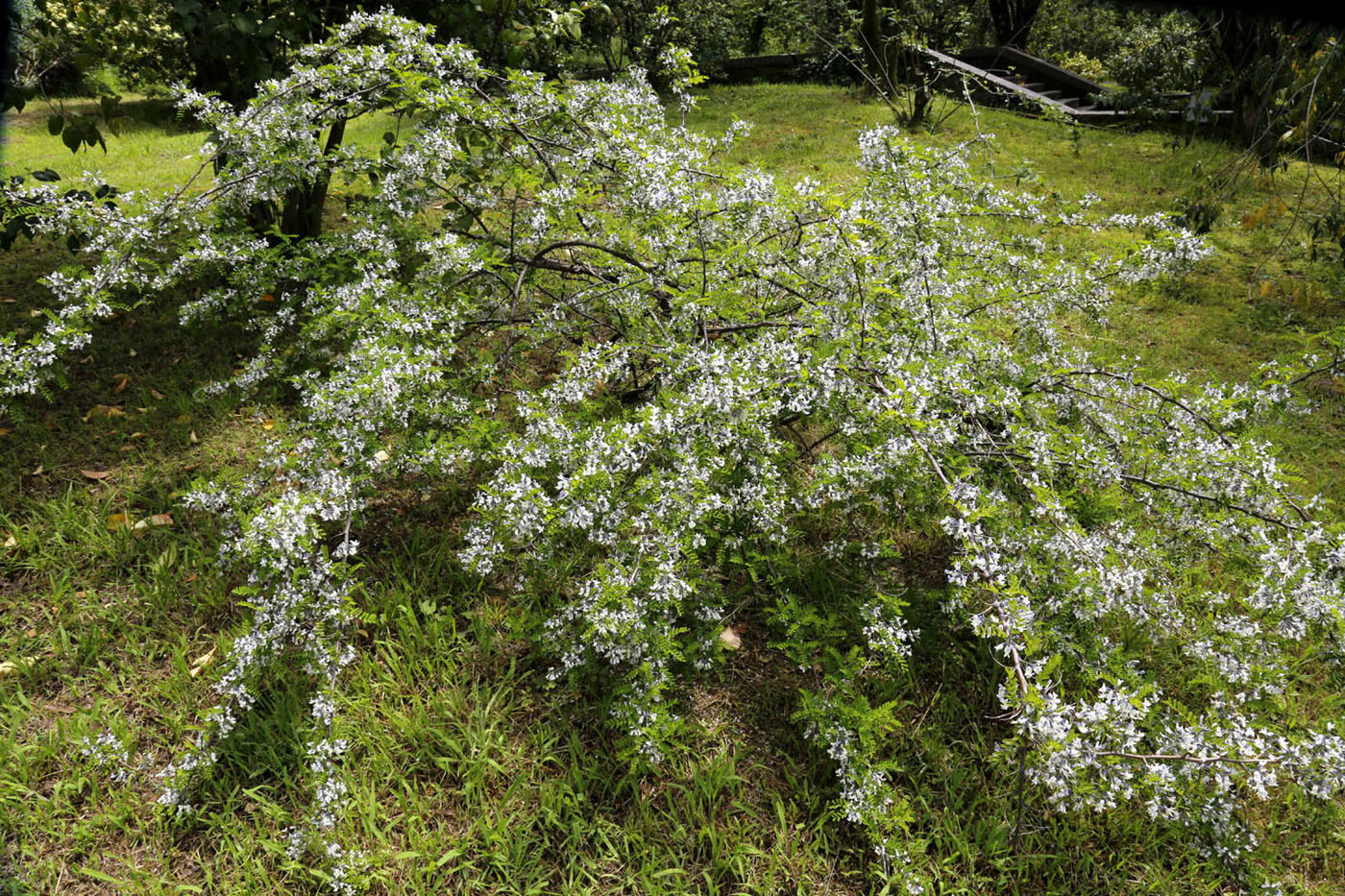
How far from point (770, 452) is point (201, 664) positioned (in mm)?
2148

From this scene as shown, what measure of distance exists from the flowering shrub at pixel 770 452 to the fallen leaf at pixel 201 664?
254 millimetres

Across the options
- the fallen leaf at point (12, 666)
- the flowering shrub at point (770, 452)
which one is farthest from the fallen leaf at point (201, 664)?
the fallen leaf at point (12, 666)

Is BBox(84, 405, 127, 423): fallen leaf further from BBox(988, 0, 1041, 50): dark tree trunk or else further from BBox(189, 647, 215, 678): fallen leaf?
BBox(988, 0, 1041, 50): dark tree trunk

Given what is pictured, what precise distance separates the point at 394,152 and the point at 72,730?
256 centimetres

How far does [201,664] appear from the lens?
2.58m

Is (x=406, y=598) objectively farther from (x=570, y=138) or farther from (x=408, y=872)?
(x=570, y=138)

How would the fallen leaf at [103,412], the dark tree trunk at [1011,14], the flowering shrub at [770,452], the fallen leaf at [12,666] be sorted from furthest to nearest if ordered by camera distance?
1. the dark tree trunk at [1011,14]
2. the fallen leaf at [103,412]
3. the fallen leaf at [12,666]
4. the flowering shrub at [770,452]

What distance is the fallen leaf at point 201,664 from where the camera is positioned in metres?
2.55

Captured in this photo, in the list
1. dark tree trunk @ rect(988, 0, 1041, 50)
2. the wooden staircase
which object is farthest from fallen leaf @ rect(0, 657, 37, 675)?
dark tree trunk @ rect(988, 0, 1041, 50)

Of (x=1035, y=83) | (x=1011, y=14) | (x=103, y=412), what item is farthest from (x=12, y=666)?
(x=1011, y=14)

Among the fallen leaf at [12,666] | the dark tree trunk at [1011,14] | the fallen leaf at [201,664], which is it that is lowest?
the fallen leaf at [201,664]

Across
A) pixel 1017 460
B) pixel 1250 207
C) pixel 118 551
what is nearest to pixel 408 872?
pixel 118 551

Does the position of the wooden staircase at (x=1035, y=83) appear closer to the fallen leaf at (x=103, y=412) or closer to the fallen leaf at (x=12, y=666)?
the fallen leaf at (x=103, y=412)

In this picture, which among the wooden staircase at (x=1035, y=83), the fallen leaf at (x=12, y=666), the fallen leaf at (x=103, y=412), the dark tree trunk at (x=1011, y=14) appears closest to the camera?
the fallen leaf at (x=12, y=666)
